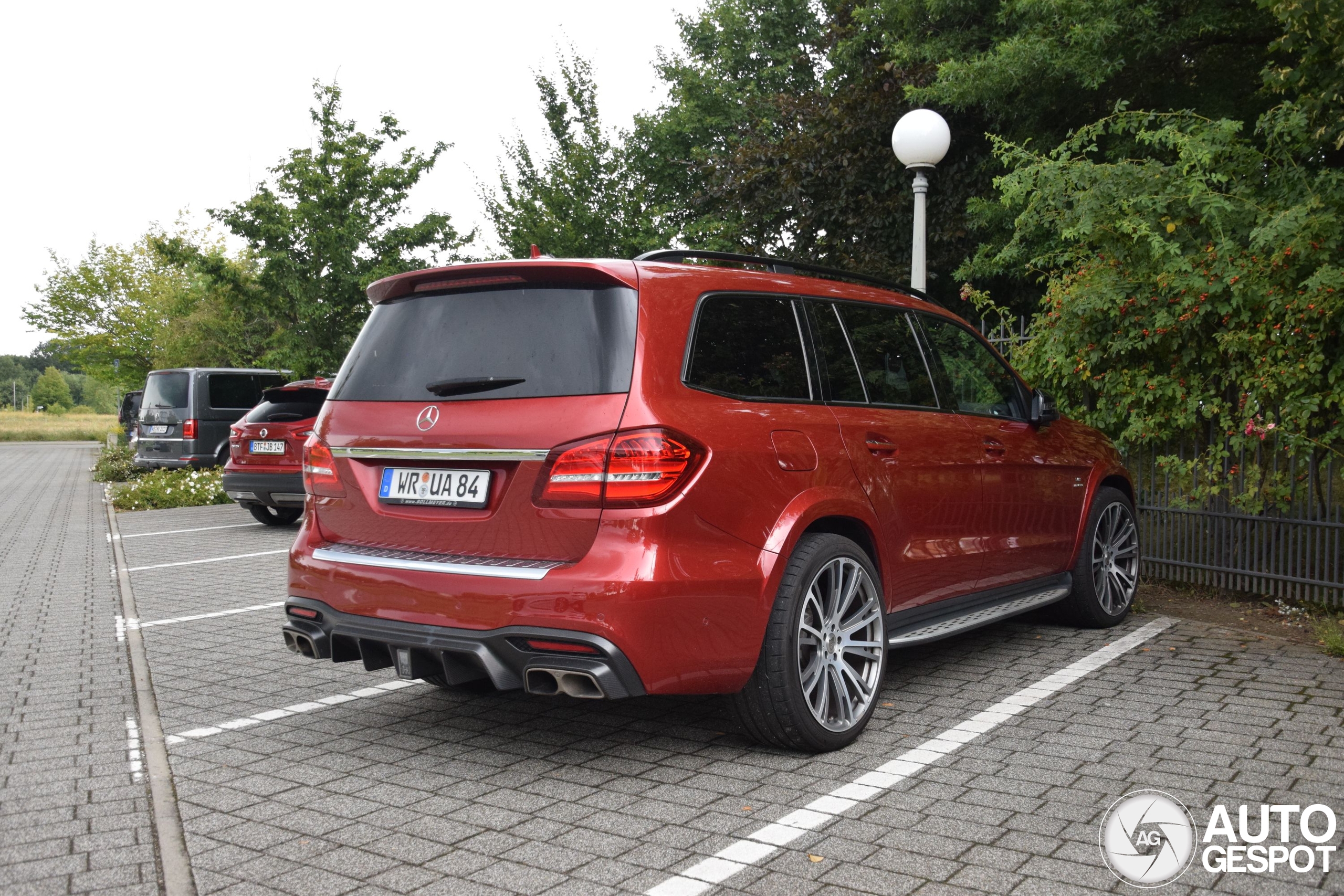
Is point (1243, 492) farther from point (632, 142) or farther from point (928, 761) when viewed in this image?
point (632, 142)

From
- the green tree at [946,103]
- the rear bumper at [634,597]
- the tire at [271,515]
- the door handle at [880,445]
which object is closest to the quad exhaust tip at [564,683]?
the rear bumper at [634,597]

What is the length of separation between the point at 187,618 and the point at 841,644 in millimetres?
4867

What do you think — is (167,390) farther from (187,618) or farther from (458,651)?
(458,651)

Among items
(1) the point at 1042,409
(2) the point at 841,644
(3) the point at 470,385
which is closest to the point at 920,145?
(1) the point at 1042,409

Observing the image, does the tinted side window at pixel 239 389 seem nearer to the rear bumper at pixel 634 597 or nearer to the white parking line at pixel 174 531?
the white parking line at pixel 174 531

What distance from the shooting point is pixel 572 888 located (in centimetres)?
309

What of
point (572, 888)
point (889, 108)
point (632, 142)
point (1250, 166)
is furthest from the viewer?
point (632, 142)

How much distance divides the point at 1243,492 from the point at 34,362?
521ft

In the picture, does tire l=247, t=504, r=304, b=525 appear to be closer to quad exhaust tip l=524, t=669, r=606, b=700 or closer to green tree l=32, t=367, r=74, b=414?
quad exhaust tip l=524, t=669, r=606, b=700

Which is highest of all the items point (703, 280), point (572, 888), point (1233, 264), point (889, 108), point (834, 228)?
point (889, 108)

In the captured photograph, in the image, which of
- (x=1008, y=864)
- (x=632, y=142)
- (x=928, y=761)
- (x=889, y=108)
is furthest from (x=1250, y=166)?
(x=632, y=142)

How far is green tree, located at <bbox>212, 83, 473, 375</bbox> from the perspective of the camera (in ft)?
65.2

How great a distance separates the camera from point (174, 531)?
1301 cm

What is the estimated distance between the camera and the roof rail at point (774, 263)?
14.4 feet
